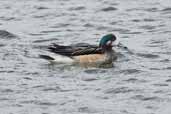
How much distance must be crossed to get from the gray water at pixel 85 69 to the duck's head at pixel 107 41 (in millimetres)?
405

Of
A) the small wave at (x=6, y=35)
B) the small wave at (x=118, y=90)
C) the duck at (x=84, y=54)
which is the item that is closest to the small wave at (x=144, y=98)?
the small wave at (x=118, y=90)

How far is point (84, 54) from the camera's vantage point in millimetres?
20750

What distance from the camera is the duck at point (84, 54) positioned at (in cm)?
2059

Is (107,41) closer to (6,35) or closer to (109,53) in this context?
(109,53)

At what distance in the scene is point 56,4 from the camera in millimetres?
27094

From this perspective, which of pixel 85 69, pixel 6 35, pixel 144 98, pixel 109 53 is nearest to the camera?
pixel 144 98

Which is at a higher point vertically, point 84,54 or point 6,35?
point 6,35

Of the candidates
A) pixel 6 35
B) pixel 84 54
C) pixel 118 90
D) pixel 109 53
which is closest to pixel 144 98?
pixel 118 90

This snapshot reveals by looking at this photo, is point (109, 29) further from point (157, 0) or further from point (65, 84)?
point (65, 84)

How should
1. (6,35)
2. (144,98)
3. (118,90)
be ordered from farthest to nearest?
1. (6,35)
2. (118,90)
3. (144,98)

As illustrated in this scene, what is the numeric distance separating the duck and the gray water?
0.63 ft

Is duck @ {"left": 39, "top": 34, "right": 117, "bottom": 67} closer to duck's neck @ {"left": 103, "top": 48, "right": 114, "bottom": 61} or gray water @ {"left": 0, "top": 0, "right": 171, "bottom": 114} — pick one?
duck's neck @ {"left": 103, "top": 48, "right": 114, "bottom": 61}

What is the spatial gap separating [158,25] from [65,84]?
21.0 feet

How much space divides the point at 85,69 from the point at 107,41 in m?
1.35
